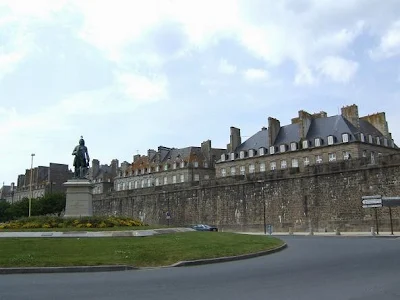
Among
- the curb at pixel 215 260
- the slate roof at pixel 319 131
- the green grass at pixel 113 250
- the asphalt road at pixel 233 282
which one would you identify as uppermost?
the slate roof at pixel 319 131

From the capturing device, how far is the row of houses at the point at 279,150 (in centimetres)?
6059

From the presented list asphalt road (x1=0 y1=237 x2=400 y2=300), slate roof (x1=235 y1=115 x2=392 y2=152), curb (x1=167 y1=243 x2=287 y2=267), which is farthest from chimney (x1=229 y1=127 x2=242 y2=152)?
asphalt road (x1=0 y1=237 x2=400 y2=300)

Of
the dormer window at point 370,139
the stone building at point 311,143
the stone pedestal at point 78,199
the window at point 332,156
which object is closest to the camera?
the stone pedestal at point 78,199

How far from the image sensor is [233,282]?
36.4ft

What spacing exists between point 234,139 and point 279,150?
10.2 metres

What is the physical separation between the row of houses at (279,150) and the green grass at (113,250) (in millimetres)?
24918

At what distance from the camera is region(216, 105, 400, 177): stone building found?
60.0 meters

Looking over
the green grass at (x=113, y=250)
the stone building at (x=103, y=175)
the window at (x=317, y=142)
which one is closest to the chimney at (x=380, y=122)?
the window at (x=317, y=142)

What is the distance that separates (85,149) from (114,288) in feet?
70.7

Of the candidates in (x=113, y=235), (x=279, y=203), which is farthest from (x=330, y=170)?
(x=113, y=235)

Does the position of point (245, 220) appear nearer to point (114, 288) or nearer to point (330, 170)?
point (330, 170)

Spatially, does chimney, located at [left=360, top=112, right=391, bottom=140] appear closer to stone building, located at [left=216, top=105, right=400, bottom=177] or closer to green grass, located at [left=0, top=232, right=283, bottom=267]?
stone building, located at [left=216, top=105, right=400, bottom=177]

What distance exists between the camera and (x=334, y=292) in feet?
30.7

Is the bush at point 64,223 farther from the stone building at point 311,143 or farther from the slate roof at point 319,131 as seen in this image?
the slate roof at point 319,131
